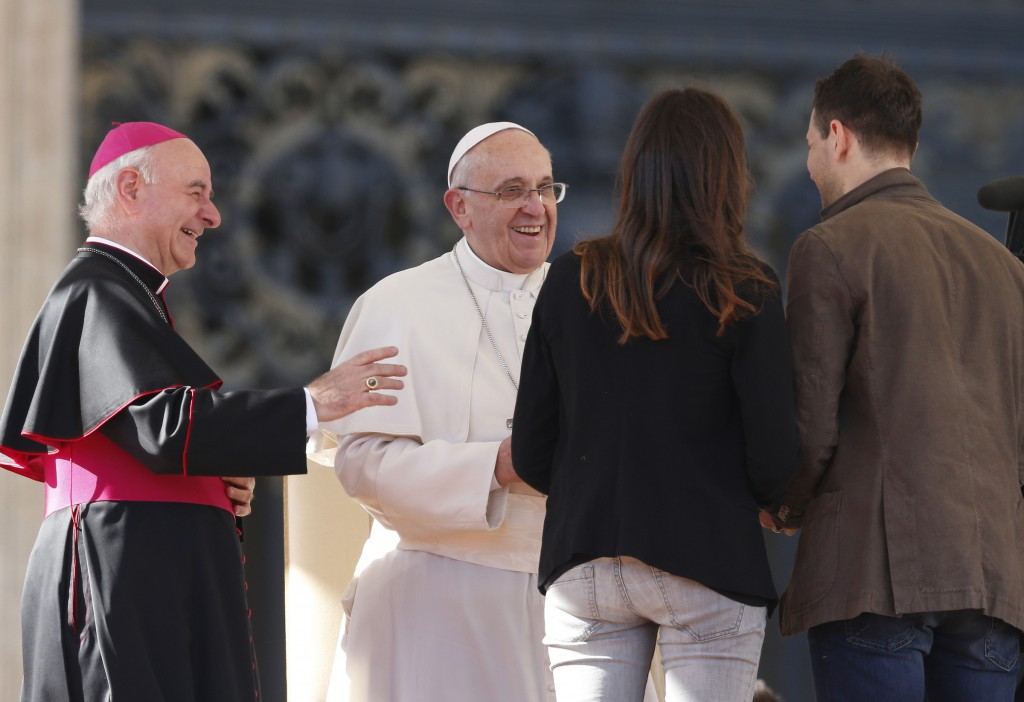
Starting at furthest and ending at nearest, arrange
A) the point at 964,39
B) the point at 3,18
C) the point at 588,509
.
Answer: the point at 964,39 < the point at 3,18 < the point at 588,509

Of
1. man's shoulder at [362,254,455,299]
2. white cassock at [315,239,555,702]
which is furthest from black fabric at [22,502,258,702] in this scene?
man's shoulder at [362,254,455,299]

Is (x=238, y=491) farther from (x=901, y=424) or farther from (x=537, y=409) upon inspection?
(x=901, y=424)

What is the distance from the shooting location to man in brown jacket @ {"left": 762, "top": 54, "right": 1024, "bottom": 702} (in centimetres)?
249

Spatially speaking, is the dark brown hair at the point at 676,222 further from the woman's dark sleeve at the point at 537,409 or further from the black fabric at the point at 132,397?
the black fabric at the point at 132,397

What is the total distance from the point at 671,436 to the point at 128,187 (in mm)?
1282

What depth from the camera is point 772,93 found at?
5.60 metres

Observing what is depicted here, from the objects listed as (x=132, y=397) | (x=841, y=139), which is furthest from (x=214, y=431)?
(x=841, y=139)

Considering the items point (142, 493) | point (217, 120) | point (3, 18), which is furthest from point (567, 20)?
point (142, 493)

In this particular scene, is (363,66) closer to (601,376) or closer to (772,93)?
(772,93)

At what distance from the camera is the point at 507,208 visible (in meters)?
3.44

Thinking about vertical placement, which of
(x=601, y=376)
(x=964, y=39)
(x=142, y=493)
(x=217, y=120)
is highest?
(x=964, y=39)

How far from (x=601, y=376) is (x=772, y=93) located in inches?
133

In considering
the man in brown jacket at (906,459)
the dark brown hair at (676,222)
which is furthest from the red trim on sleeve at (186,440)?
the man in brown jacket at (906,459)

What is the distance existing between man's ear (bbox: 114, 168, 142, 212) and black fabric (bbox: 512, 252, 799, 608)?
104cm
